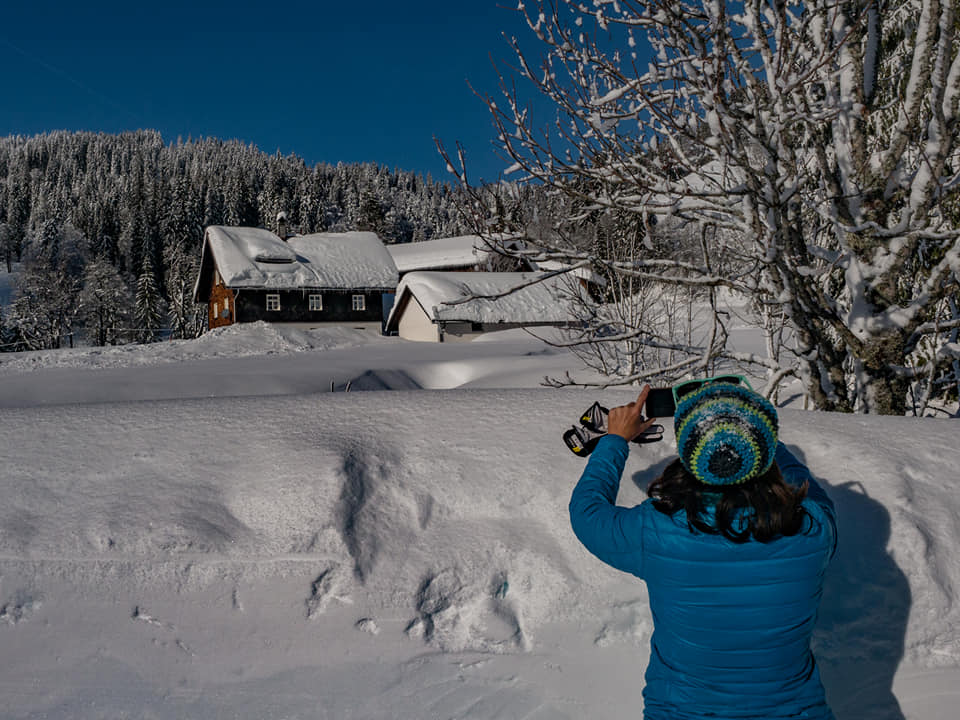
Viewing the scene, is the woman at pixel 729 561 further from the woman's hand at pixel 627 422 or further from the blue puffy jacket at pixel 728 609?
the woman's hand at pixel 627 422

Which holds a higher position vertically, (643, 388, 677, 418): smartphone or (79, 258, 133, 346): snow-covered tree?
(79, 258, 133, 346): snow-covered tree

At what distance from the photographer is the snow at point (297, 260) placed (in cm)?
3431

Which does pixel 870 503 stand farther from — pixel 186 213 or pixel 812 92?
pixel 186 213

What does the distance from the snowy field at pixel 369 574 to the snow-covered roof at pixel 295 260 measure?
32.9 meters

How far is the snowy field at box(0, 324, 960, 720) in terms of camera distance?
224 cm

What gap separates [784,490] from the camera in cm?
159

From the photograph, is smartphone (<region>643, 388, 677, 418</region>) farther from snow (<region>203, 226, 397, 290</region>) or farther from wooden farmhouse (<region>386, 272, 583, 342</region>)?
snow (<region>203, 226, 397, 290</region>)

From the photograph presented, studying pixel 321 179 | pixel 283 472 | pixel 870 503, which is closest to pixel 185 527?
pixel 283 472

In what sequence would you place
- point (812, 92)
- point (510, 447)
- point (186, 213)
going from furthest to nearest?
1. point (186, 213)
2. point (812, 92)
3. point (510, 447)

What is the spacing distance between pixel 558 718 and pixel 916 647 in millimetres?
1363

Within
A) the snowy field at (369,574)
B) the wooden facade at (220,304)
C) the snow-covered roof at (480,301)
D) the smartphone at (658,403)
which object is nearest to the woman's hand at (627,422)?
the smartphone at (658,403)

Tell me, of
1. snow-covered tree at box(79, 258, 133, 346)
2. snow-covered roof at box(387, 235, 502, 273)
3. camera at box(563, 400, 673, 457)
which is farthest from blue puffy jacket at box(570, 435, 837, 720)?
snow-covered tree at box(79, 258, 133, 346)

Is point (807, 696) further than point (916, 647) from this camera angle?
No

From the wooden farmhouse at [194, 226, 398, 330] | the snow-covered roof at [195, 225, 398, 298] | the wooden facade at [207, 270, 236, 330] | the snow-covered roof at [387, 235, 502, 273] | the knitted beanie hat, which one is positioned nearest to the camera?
the knitted beanie hat
